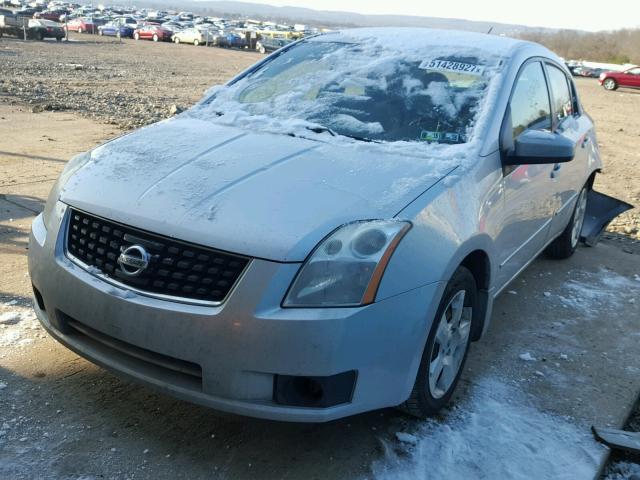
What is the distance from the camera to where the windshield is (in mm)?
3453

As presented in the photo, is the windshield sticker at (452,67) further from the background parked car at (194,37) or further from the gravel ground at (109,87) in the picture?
the background parked car at (194,37)

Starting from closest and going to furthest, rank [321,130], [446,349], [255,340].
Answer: [255,340], [446,349], [321,130]

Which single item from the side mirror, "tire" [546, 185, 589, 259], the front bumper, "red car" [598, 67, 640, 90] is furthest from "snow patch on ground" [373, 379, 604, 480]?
"red car" [598, 67, 640, 90]

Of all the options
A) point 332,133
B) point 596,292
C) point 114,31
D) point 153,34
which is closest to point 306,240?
point 332,133

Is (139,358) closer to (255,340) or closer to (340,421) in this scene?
(255,340)

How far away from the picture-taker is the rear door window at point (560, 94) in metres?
4.54

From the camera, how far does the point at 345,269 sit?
7.93ft

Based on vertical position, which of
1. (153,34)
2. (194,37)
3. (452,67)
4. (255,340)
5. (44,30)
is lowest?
(153,34)

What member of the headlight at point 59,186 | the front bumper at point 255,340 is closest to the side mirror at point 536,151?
the front bumper at point 255,340

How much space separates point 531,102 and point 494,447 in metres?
Result: 2.09

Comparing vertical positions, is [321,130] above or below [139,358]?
above

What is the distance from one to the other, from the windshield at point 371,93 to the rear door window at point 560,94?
0.97 meters

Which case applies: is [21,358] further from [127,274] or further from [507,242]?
[507,242]

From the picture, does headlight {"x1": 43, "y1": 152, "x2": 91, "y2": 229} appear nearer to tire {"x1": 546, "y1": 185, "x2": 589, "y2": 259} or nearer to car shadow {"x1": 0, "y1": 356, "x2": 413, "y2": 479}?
car shadow {"x1": 0, "y1": 356, "x2": 413, "y2": 479}
